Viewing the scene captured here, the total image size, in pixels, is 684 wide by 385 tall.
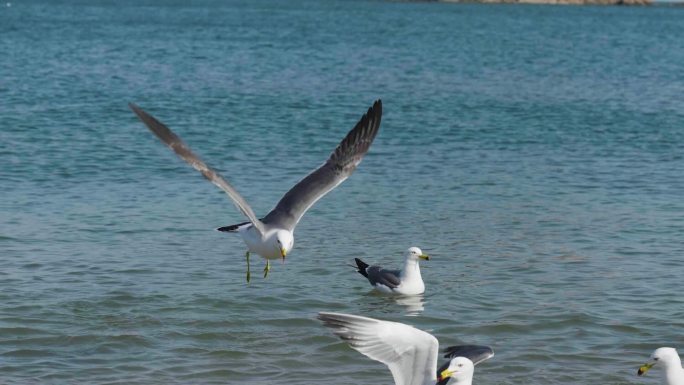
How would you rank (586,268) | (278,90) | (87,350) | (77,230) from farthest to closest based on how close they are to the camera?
(278,90) < (77,230) < (586,268) < (87,350)

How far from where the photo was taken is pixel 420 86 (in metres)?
35.9

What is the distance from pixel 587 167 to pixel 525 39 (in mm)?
49894

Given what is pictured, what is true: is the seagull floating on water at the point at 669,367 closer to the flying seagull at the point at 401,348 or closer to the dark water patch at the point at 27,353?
the flying seagull at the point at 401,348

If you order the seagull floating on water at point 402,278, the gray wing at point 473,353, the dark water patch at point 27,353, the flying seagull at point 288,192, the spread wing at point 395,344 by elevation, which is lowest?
the dark water patch at point 27,353

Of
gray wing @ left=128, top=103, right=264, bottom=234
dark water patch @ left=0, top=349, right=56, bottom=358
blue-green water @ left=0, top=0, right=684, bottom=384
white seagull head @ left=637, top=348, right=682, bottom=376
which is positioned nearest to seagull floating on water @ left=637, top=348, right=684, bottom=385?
white seagull head @ left=637, top=348, right=682, bottom=376

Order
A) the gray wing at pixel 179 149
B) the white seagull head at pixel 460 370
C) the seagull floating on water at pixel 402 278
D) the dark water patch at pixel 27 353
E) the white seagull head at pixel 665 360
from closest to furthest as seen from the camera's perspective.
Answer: the white seagull head at pixel 460 370 < the white seagull head at pixel 665 360 < the gray wing at pixel 179 149 < the dark water patch at pixel 27 353 < the seagull floating on water at pixel 402 278

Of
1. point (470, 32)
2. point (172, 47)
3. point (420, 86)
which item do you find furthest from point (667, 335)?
point (470, 32)

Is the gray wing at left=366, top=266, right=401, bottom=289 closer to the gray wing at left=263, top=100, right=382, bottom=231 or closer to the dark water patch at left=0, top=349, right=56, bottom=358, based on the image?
the gray wing at left=263, top=100, right=382, bottom=231

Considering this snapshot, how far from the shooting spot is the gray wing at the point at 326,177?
34.1 ft

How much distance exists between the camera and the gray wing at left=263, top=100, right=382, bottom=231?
10.4 meters

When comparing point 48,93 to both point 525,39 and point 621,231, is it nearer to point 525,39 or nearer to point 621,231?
point 621,231

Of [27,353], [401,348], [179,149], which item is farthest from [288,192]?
[401,348]

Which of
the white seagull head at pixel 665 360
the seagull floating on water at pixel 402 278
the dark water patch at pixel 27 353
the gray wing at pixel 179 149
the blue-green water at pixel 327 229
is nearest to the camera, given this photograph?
the white seagull head at pixel 665 360

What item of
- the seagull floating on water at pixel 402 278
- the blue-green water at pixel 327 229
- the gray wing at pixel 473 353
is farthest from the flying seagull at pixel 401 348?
the seagull floating on water at pixel 402 278
